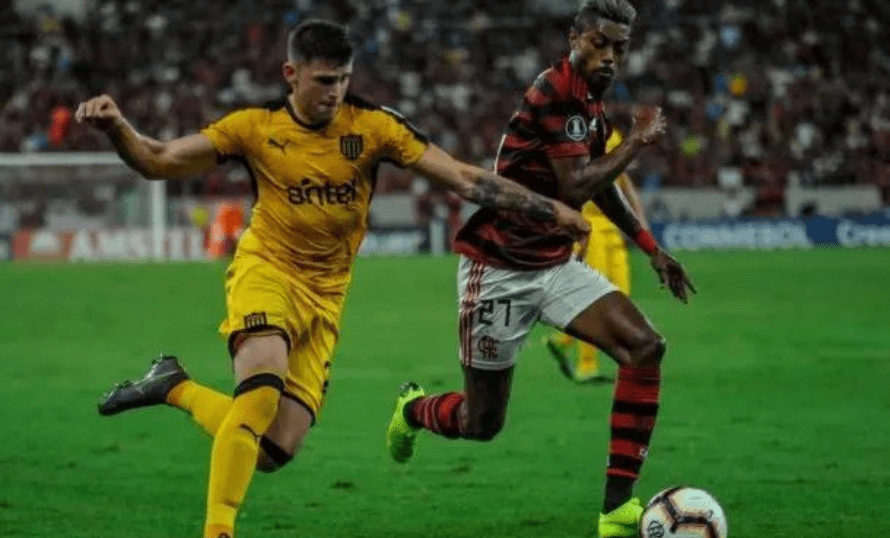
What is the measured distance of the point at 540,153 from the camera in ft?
26.9

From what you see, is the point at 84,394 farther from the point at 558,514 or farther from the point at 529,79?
the point at 529,79

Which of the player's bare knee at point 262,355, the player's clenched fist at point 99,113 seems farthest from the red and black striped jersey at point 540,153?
the player's clenched fist at point 99,113

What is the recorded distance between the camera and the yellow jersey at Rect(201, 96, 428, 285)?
762cm

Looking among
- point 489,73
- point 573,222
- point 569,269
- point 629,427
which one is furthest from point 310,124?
point 489,73

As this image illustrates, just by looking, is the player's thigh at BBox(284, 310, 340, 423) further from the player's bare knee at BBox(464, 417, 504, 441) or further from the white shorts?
the player's bare knee at BBox(464, 417, 504, 441)

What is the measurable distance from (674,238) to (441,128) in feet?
17.6

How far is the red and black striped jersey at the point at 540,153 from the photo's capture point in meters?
8.11

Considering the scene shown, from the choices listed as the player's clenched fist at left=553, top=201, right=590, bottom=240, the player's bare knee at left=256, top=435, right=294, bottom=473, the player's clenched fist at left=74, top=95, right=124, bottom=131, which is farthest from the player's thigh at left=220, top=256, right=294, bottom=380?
the player's clenched fist at left=553, top=201, right=590, bottom=240

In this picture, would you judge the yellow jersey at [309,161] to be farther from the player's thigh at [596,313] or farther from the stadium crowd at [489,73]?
the stadium crowd at [489,73]

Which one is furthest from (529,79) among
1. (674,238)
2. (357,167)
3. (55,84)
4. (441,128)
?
(357,167)

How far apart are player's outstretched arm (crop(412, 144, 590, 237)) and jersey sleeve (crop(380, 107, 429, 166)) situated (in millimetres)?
33

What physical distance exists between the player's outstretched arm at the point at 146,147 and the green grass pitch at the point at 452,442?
1.83 m

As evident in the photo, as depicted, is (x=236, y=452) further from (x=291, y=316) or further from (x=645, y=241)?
(x=645, y=241)

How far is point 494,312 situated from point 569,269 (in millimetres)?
394
